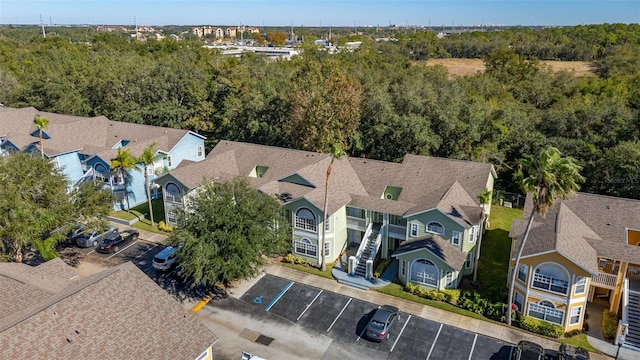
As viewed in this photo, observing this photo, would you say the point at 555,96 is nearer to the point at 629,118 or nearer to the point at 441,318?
the point at 629,118

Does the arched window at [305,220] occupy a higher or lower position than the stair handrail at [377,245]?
higher

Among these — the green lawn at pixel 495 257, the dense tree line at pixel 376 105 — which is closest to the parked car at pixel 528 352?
the green lawn at pixel 495 257

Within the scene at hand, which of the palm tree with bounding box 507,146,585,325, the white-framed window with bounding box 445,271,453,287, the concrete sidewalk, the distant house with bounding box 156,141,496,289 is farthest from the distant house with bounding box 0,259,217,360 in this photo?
the palm tree with bounding box 507,146,585,325

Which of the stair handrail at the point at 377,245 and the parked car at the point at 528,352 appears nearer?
the parked car at the point at 528,352

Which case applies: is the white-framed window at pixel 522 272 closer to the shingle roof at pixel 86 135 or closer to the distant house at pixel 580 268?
the distant house at pixel 580 268

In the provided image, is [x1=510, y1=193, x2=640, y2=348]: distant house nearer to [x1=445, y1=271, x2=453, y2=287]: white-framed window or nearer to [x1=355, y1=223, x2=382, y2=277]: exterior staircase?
[x1=445, y1=271, x2=453, y2=287]: white-framed window

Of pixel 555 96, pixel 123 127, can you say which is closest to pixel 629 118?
pixel 555 96
